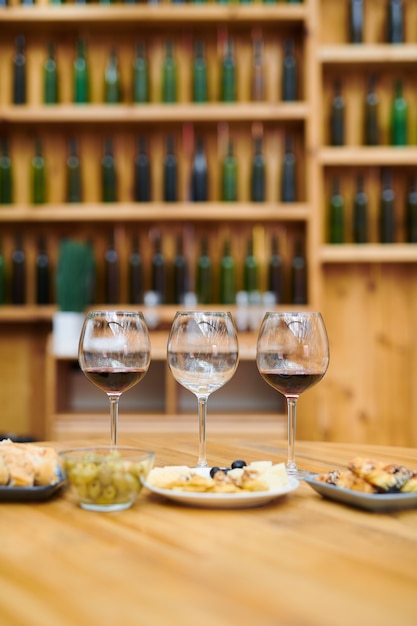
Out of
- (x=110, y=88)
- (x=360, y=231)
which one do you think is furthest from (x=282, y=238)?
(x=110, y=88)

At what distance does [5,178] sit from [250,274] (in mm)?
1066

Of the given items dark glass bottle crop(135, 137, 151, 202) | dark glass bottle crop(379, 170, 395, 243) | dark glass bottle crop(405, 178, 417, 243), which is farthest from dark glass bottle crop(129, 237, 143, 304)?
dark glass bottle crop(405, 178, 417, 243)

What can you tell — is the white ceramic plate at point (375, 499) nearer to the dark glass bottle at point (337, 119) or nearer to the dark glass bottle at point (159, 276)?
the dark glass bottle at point (159, 276)

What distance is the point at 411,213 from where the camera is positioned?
10.4ft

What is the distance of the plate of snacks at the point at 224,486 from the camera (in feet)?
2.38

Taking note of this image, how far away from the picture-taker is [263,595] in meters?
0.51

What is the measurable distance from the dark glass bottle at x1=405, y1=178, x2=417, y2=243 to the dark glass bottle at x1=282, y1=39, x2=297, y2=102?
60cm

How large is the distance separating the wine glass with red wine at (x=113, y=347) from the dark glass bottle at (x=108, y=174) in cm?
233

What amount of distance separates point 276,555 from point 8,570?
0.20 m

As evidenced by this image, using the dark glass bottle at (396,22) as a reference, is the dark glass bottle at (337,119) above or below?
below

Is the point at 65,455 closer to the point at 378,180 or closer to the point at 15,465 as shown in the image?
the point at 15,465

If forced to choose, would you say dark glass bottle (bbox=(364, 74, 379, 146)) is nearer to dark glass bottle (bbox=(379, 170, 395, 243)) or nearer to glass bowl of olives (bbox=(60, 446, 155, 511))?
dark glass bottle (bbox=(379, 170, 395, 243))

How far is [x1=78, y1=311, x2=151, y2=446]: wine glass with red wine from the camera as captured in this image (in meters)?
0.87

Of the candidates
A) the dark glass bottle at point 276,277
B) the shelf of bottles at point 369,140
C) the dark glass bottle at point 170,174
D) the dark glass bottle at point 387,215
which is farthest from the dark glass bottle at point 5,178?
the dark glass bottle at point 387,215
